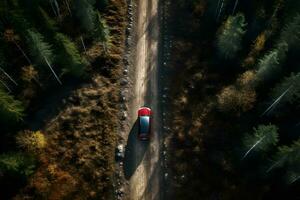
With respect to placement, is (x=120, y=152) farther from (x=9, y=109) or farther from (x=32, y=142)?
(x=9, y=109)

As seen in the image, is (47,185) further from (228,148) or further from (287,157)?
(287,157)

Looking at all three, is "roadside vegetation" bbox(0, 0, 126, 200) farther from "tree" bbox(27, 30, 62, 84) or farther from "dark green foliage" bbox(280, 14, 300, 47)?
"dark green foliage" bbox(280, 14, 300, 47)

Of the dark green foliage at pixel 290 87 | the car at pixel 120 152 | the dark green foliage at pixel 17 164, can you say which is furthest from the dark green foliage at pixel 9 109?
the dark green foliage at pixel 290 87

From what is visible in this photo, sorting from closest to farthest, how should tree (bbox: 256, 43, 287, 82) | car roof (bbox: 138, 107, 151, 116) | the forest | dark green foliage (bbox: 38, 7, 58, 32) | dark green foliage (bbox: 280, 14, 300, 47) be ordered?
the forest < tree (bbox: 256, 43, 287, 82) < dark green foliage (bbox: 280, 14, 300, 47) < car roof (bbox: 138, 107, 151, 116) < dark green foliage (bbox: 38, 7, 58, 32)

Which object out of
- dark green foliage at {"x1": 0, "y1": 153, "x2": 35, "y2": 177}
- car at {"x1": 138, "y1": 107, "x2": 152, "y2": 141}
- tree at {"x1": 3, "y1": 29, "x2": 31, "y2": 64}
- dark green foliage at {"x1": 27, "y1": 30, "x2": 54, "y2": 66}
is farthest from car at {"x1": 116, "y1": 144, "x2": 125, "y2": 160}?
tree at {"x1": 3, "y1": 29, "x2": 31, "y2": 64}

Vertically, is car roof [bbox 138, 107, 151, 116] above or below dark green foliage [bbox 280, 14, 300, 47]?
below

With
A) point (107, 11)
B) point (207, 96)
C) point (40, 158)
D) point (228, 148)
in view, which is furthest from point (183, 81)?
point (40, 158)

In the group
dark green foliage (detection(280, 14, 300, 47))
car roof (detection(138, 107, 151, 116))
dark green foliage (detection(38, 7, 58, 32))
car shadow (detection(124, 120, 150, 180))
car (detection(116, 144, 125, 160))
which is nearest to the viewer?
car shadow (detection(124, 120, 150, 180))
